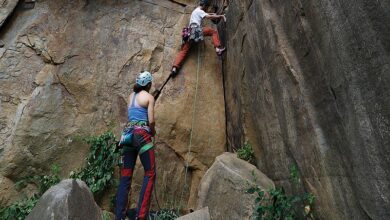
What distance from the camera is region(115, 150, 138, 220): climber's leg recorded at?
5555 millimetres

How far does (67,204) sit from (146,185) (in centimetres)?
148

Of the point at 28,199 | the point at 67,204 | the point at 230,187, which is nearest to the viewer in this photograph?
the point at 67,204

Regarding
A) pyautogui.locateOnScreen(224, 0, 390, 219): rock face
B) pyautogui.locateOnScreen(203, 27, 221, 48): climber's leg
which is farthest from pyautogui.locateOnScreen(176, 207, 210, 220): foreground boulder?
pyautogui.locateOnScreen(203, 27, 221, 48): climber's leg

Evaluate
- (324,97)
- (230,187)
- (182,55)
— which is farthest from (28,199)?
(324,97)

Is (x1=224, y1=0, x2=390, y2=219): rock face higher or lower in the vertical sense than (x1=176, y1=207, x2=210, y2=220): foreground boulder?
higher

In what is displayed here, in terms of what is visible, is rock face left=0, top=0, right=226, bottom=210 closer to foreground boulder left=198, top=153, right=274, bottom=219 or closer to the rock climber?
the rock climber

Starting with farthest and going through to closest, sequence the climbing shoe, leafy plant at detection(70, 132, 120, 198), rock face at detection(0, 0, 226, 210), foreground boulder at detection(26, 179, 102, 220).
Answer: the climbing shoe
rock face at detection(0, 0, 226, 210)
leafy plant at detection(70, 132, 120, 198)
foreground boulder at detection(26, 179, 102, 220)

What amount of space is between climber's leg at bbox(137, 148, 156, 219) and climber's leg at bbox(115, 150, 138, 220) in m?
0.27

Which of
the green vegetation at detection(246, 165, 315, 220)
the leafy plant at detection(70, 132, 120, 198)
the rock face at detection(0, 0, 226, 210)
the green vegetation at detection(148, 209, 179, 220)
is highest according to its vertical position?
the rock face at detection(0, 0, 226, 210)

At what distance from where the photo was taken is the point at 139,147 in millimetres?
5723

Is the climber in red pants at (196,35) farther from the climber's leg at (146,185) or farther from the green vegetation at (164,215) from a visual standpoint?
the green vegetation at (164,215)

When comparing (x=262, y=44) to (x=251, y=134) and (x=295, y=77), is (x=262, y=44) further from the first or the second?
(x=251, y=134)

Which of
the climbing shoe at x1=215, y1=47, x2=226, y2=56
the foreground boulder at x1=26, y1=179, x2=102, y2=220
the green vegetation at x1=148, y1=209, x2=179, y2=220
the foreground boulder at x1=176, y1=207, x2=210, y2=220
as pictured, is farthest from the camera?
the climbing shoe at x1=215, y1=47, x2=226, y2=56

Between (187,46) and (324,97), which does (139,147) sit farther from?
(187,46)
